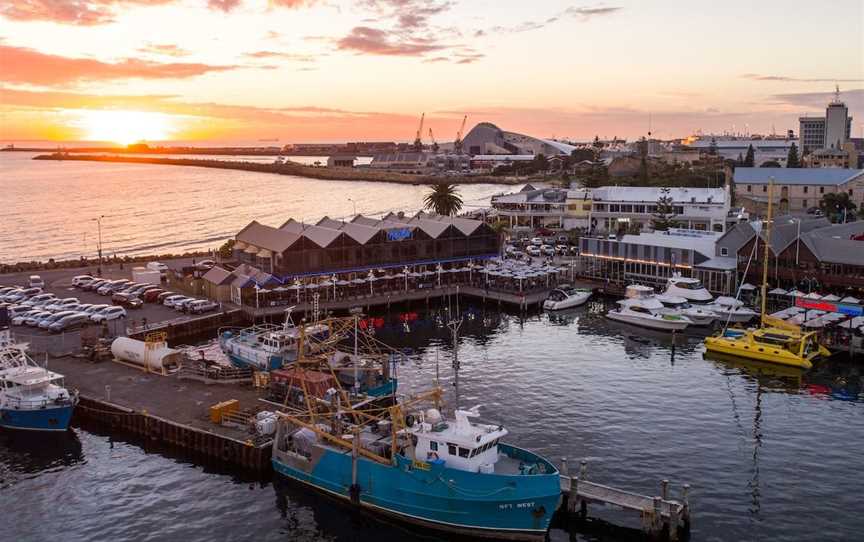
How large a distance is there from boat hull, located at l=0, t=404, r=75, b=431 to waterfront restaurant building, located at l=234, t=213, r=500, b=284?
1211 inches

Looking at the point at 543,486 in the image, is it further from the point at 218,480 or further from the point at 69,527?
the point at 69,527

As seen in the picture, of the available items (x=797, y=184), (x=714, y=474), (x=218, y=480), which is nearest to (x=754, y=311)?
(x=714, y=474)

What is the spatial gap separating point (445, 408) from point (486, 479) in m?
14.5

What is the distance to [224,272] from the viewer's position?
75.1m

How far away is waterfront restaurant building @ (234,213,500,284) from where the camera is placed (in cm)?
7275

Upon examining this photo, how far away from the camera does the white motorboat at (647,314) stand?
6569cm

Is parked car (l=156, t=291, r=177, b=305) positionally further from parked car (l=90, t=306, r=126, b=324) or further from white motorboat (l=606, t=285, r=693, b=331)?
white motorboat (l=606, t=285, r=693, b=331)

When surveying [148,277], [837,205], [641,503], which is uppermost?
[837,205]

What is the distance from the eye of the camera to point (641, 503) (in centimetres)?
3203

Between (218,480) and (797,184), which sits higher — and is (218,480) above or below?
below

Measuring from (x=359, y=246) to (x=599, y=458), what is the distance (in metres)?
43.0

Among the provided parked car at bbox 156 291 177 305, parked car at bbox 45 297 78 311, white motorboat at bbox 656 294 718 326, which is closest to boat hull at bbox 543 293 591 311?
white motorboat at bbox 656 294 718 326

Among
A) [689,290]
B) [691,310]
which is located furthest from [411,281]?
[691,310]

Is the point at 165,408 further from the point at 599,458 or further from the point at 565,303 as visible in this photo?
the point at 565,303
